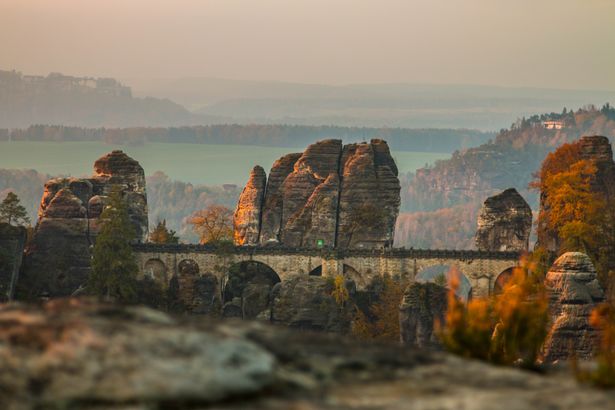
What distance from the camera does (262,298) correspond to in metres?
105

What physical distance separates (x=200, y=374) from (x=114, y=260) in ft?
293

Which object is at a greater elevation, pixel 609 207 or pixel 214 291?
pixel 609 207

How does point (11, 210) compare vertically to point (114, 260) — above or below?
above

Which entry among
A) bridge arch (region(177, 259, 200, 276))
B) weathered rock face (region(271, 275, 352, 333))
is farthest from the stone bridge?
weathered rock face (region(271, 275, 352, 333))

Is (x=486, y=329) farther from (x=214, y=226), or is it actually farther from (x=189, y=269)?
(x=214, y=226)

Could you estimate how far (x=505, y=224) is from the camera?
113562mm

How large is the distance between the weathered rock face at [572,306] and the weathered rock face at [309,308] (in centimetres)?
2708

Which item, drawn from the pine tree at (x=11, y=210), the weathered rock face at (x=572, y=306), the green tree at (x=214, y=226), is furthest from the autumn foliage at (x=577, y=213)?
the pine tree at (x=11, y=210)

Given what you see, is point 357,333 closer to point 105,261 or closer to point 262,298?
point 262,298

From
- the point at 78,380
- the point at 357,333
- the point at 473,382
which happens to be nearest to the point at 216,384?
the point at 78,380

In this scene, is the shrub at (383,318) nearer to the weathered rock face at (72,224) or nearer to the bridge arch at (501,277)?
the bridge arch at (501,277)

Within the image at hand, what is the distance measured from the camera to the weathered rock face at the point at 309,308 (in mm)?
100938

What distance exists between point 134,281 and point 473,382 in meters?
89.1

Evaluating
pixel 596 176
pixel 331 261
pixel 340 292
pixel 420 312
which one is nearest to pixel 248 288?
pixel 340 292
